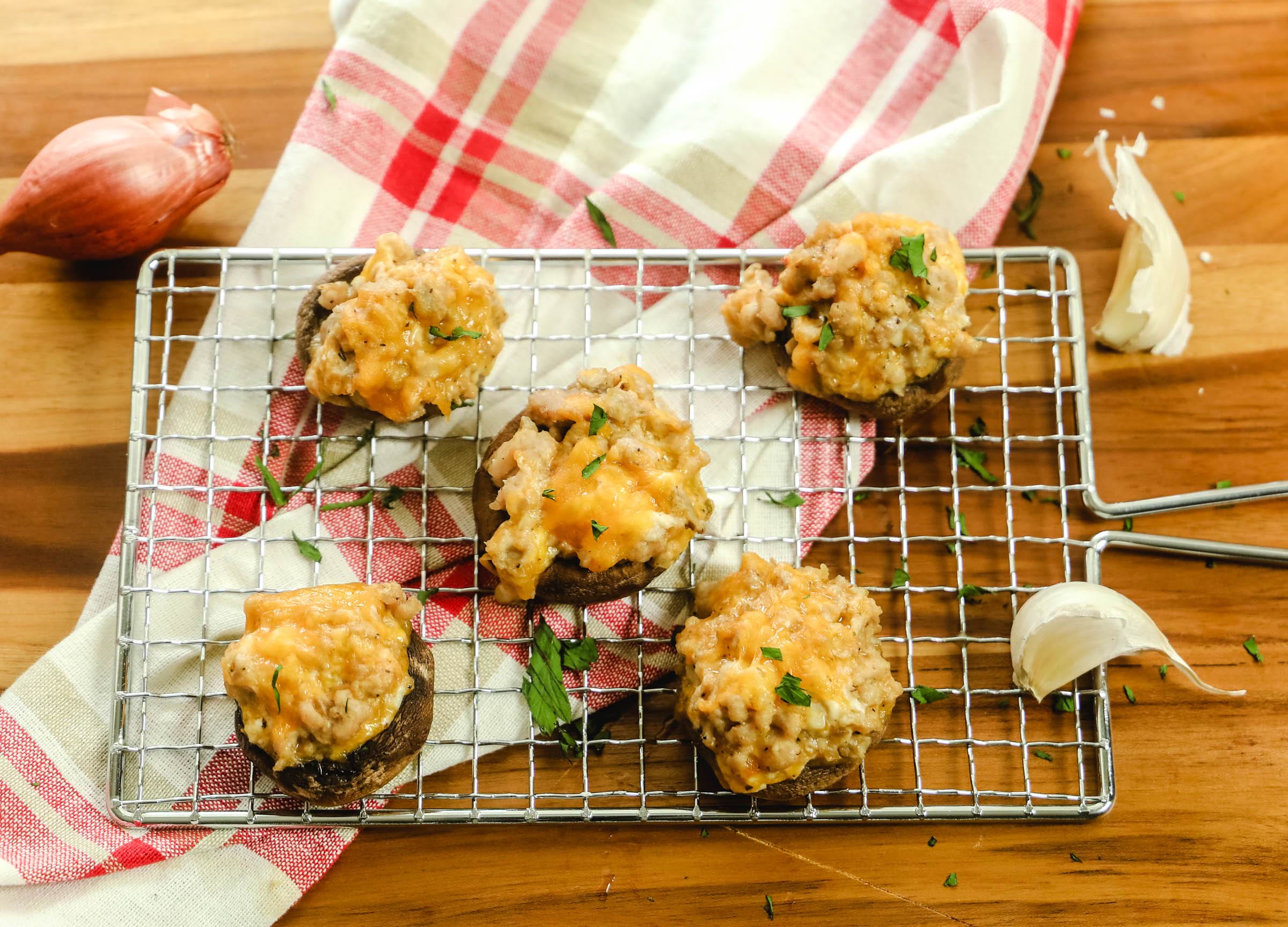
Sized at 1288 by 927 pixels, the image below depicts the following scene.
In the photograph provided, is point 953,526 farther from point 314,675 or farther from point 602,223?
point 314,675

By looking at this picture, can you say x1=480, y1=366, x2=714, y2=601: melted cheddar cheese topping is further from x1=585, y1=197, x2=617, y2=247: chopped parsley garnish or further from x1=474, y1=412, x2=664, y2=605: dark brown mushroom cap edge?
x1=585, y1=197, x2=617, y2=247: chopped parsley garnish

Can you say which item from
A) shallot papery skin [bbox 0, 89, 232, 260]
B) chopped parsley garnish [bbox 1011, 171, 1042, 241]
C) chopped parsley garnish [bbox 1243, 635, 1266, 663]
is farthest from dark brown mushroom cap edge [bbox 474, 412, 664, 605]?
chopped parsley garnish [bbox 1243, 635, 1266, 663]

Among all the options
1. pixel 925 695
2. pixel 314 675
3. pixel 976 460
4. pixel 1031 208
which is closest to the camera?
pixel 314 675

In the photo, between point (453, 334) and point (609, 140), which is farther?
point (609, 140)

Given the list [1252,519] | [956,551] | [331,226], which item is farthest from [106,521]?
[1252,519]

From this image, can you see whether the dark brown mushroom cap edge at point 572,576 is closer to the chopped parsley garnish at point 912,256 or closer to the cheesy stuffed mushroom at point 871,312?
the cheesy stuffed mushroom at point 871,312

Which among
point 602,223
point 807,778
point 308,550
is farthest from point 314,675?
point 602,223

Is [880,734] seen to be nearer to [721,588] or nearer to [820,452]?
[721,588]
